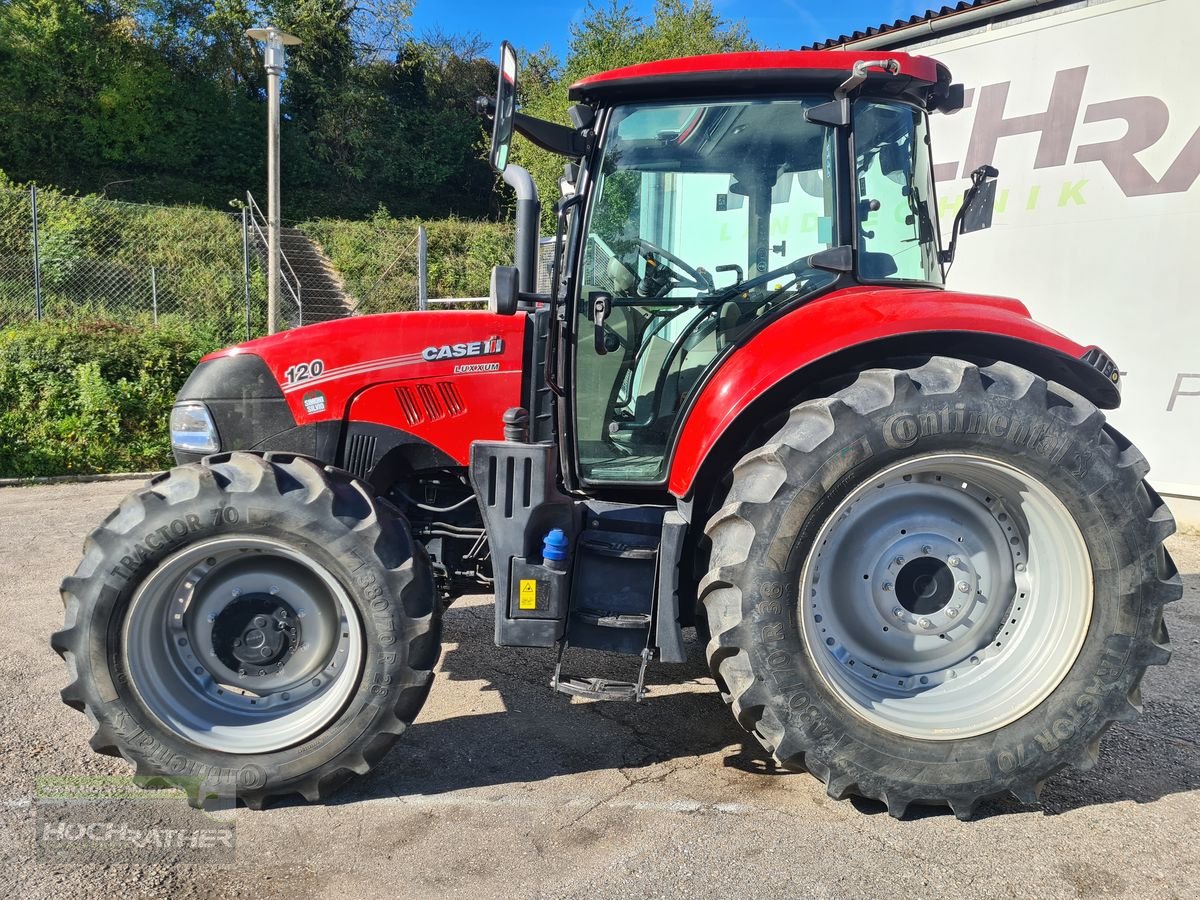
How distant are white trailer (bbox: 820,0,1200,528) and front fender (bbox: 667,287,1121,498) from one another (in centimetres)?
496

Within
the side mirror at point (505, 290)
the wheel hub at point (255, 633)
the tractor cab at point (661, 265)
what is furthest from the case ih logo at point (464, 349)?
the wheel hub at point (255, 633)

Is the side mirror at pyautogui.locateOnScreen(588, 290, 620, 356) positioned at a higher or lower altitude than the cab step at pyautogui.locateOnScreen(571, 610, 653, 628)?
higher

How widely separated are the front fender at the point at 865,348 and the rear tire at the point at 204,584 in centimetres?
104

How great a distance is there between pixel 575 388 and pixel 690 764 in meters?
1.43

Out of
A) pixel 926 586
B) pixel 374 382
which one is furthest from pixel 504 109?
pixel 926 586

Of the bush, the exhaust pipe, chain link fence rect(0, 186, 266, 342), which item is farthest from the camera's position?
chain link fence rect(0, 186, 266, 342)

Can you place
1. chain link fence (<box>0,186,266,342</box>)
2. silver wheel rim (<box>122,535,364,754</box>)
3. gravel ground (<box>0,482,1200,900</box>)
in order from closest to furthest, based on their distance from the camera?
1. gravel ground (<box>0,482,1200,900</box>)
2. silver wheel rim (<box>122,535,364,754</box>)
3. chain link fence (<box>0,186,266,342</box>)

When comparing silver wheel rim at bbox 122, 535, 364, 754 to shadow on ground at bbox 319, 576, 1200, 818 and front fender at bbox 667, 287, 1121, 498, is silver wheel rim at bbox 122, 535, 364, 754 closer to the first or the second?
shadow on ground at bbox 319, 576, 1200, 818

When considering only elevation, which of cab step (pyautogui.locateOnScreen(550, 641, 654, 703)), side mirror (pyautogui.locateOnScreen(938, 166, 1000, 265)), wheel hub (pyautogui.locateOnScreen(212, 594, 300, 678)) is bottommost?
cab step (pyautogui.locateOnScreen(550, 641, 654, 703))

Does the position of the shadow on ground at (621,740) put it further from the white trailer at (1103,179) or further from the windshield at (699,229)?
the white trailer at (1103,179)

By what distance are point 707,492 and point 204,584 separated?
174 centimetres

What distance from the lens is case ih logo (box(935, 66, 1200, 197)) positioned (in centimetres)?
683

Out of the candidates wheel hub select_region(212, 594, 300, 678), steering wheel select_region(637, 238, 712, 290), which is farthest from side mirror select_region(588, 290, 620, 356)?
wheel hub select_region(212, 594, 300, 678)

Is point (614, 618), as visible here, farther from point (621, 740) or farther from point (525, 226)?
point (525, 226)
